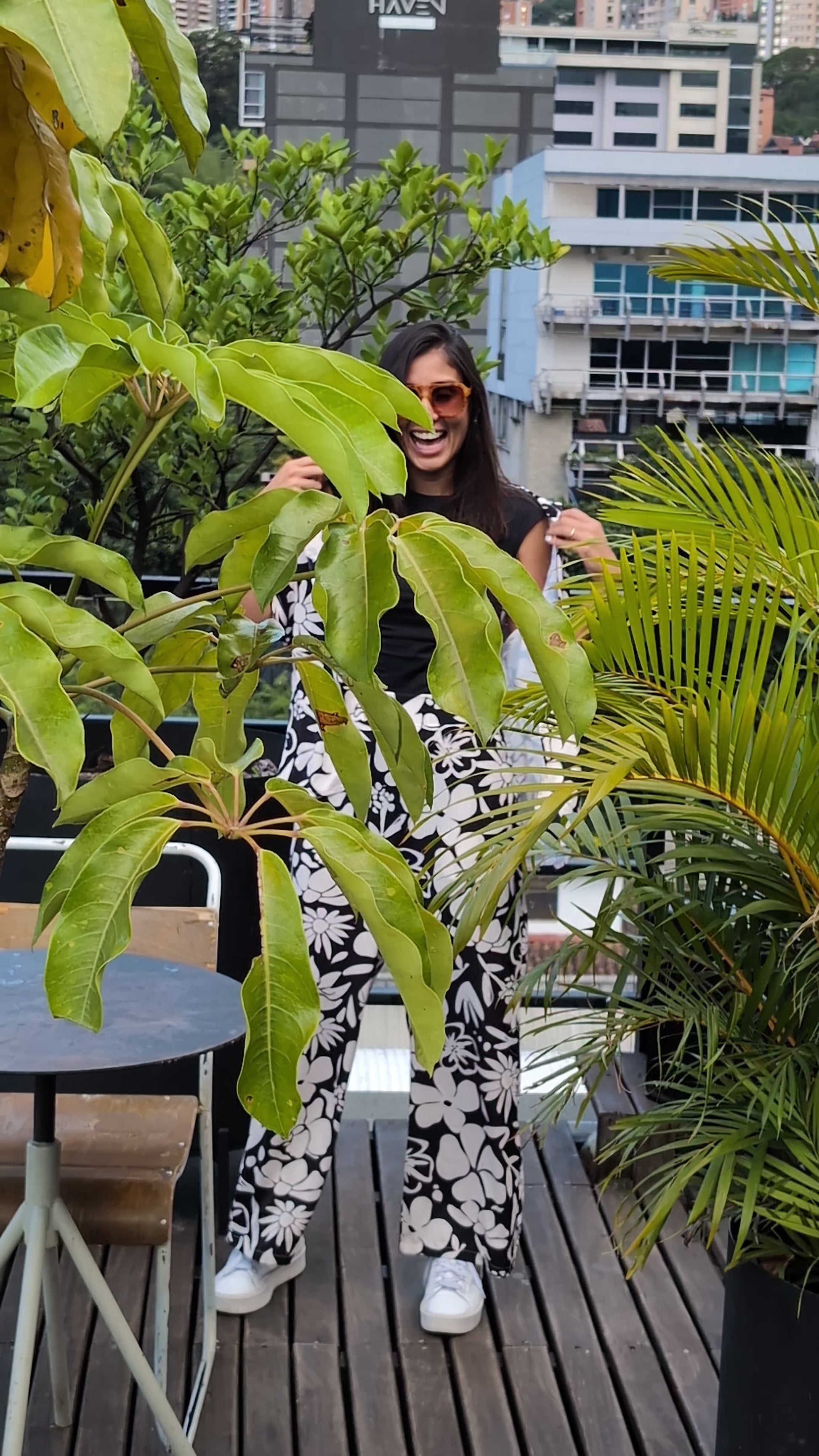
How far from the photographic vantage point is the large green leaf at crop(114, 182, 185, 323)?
95 cm

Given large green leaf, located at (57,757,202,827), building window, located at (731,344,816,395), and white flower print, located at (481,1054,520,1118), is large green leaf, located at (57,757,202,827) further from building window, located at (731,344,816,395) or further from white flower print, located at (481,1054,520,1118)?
building window, located at (731,344,816,395)

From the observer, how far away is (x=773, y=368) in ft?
10.2

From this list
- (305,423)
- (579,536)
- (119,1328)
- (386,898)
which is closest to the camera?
(305,423)

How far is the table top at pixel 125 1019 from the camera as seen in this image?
176 cm

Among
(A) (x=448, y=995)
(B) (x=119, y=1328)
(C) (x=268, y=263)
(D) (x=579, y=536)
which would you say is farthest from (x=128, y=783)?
(C) (x=268, y=263)

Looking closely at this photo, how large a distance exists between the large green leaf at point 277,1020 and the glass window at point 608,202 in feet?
8.40

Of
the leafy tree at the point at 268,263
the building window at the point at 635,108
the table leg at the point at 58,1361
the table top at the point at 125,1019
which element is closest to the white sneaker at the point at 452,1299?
the table leg at the point at 58,1361

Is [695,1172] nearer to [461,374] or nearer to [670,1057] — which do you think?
[670,1057]

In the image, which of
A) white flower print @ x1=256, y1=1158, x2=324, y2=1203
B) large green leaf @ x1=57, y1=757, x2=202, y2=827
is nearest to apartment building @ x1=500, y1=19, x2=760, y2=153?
white flower print @ x1=256, y1=1158, x2=324, y2=1203

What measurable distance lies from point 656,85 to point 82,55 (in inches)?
106

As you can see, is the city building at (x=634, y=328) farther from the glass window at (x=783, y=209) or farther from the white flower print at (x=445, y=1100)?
the white flower print at (x=445, y=1100)

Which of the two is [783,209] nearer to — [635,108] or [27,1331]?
[635,108]

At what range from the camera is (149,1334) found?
2477mm

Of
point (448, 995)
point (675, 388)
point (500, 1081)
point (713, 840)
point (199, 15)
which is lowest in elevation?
point (500, 1081)
